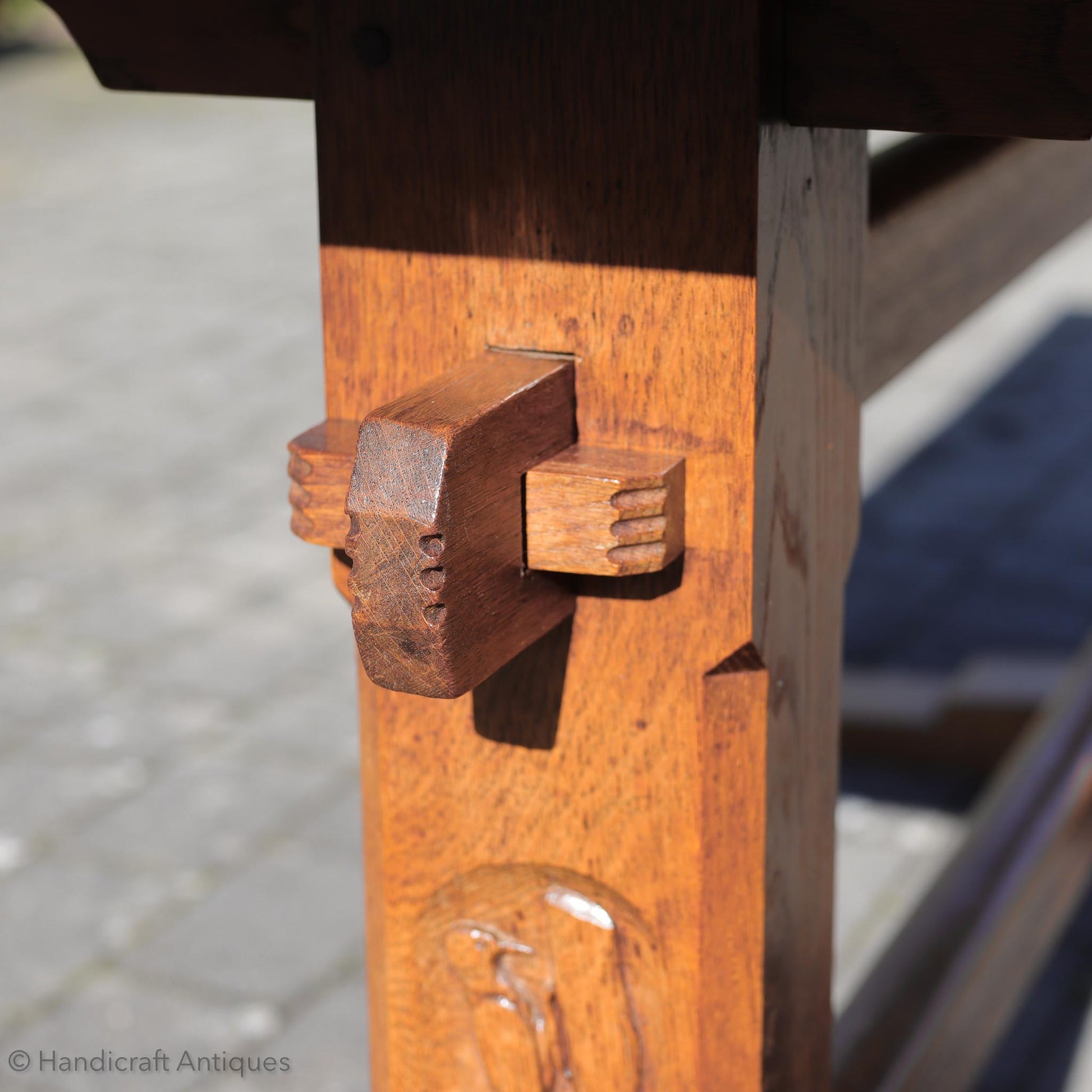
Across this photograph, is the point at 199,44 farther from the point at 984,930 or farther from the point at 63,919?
the point at 63,919

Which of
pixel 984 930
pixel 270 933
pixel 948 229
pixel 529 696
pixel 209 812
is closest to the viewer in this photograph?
pixel 529 696

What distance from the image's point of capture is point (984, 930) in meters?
1.50

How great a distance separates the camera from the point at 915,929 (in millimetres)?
1504

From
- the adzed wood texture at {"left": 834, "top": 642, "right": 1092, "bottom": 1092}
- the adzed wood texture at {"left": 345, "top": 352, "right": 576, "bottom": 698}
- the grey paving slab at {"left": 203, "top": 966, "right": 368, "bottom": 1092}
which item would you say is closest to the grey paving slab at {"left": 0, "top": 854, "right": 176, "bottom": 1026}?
the grey paving slab at {"left": 203, "top": 966, "right": 368, "bottom": 1092}

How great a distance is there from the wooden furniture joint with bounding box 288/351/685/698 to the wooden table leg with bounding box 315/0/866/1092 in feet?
0.09

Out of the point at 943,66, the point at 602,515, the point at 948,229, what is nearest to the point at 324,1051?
the point at 948,229

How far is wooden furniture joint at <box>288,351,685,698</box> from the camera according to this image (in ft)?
1.99

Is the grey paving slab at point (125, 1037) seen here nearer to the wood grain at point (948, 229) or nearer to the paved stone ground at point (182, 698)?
the paved stone ground at point (182, 698)

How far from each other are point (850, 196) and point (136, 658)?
2.19 meters

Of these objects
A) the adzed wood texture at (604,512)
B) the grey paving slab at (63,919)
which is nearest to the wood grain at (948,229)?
the adzed wood texture at (604,512)

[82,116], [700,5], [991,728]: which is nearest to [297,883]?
[991,728]

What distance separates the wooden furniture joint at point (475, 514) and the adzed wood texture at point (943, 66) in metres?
0.16

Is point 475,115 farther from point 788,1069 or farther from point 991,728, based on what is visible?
point 991,728

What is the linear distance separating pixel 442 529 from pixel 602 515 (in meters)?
0.08
